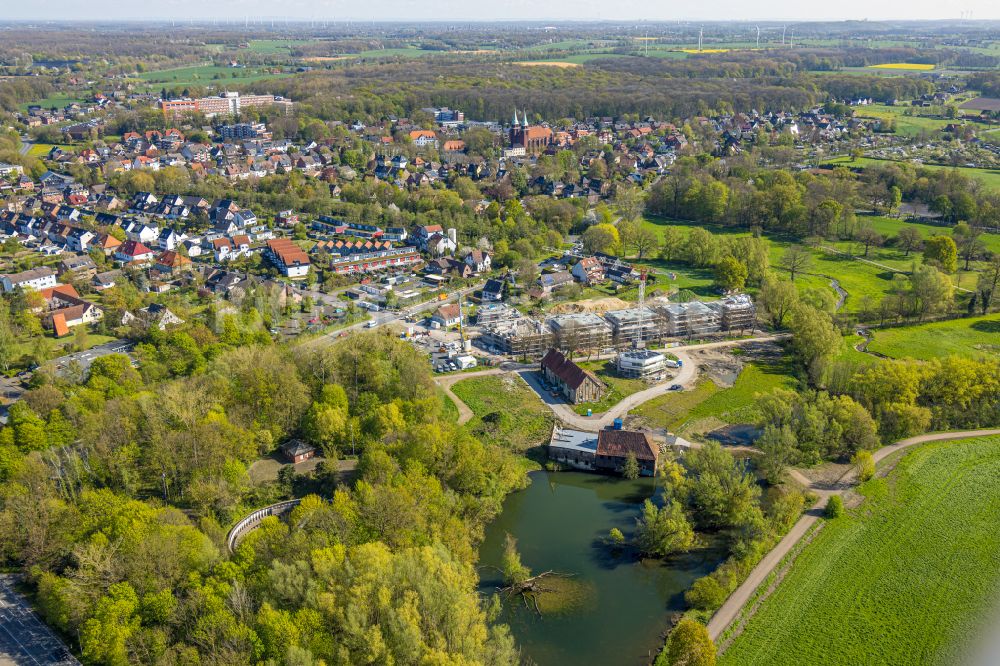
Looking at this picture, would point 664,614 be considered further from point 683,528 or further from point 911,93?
point 911,93

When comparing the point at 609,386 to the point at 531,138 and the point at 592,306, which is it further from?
the point at 531,138

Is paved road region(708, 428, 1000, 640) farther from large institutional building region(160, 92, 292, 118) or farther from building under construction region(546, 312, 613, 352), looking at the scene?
large institutional building region(160, 92, 292, 118)

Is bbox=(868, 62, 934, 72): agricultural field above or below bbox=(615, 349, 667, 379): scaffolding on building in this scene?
above

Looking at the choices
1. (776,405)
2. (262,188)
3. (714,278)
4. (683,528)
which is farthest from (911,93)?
(683,528)

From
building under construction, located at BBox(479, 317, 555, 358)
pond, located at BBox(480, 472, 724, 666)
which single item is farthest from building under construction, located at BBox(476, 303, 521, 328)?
pond, located at BBox(480, 472, 724, 666)

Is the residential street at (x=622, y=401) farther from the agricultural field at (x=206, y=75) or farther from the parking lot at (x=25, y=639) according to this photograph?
the agricultural field at (x=206, y=75)

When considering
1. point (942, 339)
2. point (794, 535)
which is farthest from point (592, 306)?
point (794, 535)

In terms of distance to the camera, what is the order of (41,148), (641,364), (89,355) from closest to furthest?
1. (641,364)
2. (89,355)
3. (41,148)
